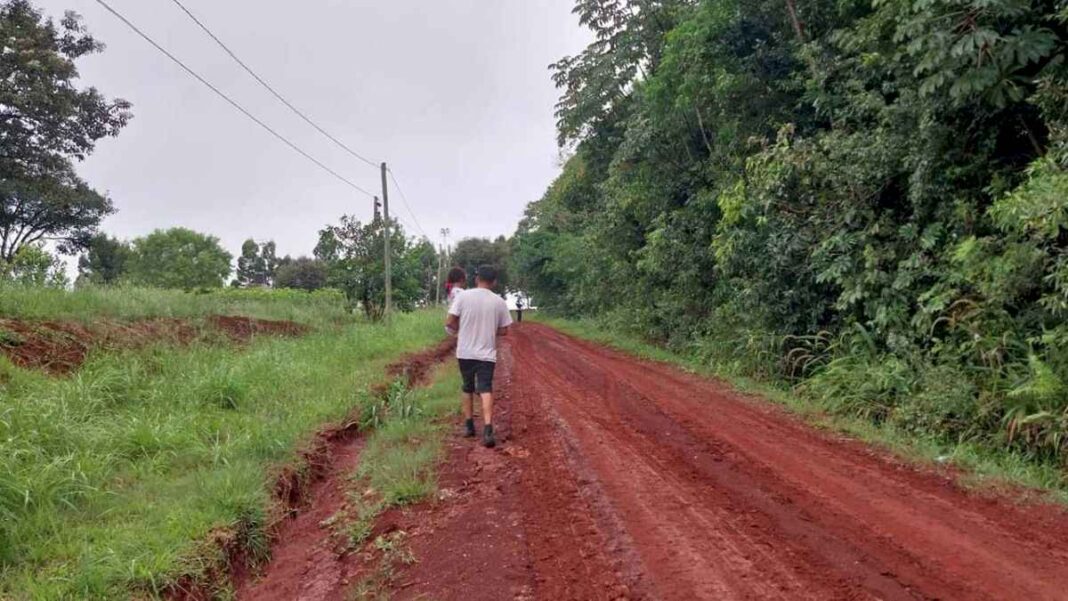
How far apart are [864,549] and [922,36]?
Answer: 562cm

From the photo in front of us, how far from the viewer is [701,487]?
4918mm

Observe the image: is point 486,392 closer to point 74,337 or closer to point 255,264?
point 74,337

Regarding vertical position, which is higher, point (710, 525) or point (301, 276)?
point (301, 276)

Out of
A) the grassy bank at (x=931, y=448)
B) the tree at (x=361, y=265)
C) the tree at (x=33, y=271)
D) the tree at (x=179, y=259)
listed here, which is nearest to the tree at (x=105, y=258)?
the tree at (x=179, y=259)

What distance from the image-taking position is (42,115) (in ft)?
74.1

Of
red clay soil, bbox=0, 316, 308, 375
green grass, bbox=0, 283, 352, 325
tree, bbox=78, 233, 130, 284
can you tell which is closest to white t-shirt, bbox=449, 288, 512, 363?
red clay soil, bbox=0, 316, 308, 375

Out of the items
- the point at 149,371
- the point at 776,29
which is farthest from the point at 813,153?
the point at 149,371

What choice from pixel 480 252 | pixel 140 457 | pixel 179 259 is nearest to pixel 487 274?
pixel 140 457

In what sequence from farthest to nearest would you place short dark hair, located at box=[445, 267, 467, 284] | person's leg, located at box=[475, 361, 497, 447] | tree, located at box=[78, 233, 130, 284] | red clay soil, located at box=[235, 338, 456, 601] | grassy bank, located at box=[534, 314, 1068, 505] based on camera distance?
1. tree, located at box=[78, 233, 130, 284]
2. short dark hair, located at box=[445, 267, 467, 284]
3. person's leg, located at box=[475, 361, 497, 447]
4. grassy bank, located at box=[534, 314, 1068, 505]
5. red clay soil, located at box=[235, 338, 456, 601]

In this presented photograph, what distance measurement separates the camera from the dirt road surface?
131 inches

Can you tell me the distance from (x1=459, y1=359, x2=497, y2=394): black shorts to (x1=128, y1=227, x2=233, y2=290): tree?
208 ft

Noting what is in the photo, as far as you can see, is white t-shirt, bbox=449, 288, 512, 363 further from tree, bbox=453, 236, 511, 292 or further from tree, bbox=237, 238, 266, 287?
tree, bbox=237, 238, 266, 287

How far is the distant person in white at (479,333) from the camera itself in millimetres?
6590

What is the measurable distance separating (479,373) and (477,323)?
502mm
